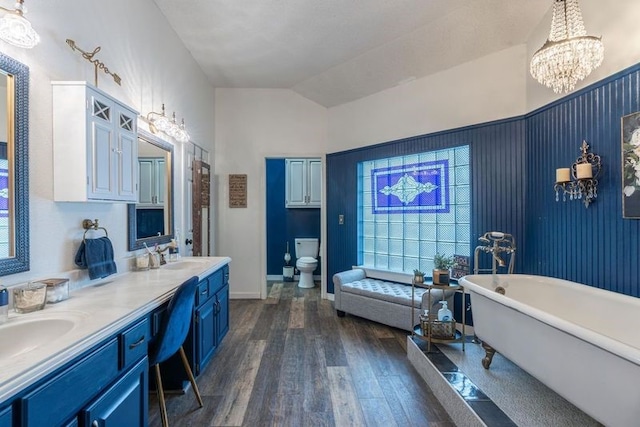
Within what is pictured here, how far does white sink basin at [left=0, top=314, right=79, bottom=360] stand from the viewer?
3.71 ft

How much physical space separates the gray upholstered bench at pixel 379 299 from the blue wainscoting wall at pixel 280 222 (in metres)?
2.00

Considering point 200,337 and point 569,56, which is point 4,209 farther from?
point 569,56

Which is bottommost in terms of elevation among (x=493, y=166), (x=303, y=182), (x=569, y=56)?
(x=493, y=166)

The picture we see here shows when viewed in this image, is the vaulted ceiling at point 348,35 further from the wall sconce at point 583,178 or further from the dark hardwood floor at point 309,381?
the dark hardwood floor at point 309,381

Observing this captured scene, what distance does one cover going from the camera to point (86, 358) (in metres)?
1.06

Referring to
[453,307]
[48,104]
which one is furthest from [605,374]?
[48,104]

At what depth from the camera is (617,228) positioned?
212cm

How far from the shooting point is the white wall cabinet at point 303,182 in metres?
5.65

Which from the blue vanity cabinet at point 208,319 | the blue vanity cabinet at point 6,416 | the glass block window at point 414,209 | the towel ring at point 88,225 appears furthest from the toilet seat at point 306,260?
the blue vanity cabinet at point 6,416

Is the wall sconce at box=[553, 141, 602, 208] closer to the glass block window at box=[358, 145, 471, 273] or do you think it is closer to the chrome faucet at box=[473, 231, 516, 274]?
the chrome faucet at box=[473, 231, 516, 274]

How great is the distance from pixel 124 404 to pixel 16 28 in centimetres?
154

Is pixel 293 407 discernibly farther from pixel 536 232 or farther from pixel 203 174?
pixel 203 174


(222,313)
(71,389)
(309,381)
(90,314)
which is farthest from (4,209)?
(309,381)

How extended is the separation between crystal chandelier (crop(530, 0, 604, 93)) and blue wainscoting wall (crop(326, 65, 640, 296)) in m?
0.43
